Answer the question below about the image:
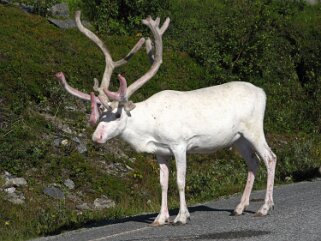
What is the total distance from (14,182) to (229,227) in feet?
25.6

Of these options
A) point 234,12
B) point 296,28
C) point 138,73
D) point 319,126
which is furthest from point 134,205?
point 296,28

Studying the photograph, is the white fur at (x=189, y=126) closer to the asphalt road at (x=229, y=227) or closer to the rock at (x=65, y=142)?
the asphalt road at (x=229, y=227)

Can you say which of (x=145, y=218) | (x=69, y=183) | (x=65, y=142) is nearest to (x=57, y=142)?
(x=65, y=142)

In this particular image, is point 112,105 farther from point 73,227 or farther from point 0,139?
point 0,139

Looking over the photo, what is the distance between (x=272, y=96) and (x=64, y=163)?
12.6m

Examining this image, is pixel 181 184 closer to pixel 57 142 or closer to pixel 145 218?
pixel 145 218

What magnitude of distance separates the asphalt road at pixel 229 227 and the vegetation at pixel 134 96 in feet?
5.13

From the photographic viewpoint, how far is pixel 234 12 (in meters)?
32.1

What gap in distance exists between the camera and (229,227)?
447 inches

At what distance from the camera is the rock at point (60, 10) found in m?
34.0

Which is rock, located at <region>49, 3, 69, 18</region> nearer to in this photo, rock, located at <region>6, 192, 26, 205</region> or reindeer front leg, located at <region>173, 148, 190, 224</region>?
Answer: rock, located at <region>6, 192, 26, 205</region>

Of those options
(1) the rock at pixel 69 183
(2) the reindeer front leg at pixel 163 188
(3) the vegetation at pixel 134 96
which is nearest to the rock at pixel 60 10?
(3) the vegetation at pixel 134 96

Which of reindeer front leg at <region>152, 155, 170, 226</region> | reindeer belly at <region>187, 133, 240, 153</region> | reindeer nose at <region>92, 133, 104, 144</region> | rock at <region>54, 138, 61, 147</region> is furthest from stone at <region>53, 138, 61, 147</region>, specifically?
reindeer nose at <region>92, 133, 104, 144</region>

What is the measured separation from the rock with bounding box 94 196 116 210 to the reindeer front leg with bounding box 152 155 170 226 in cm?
578
